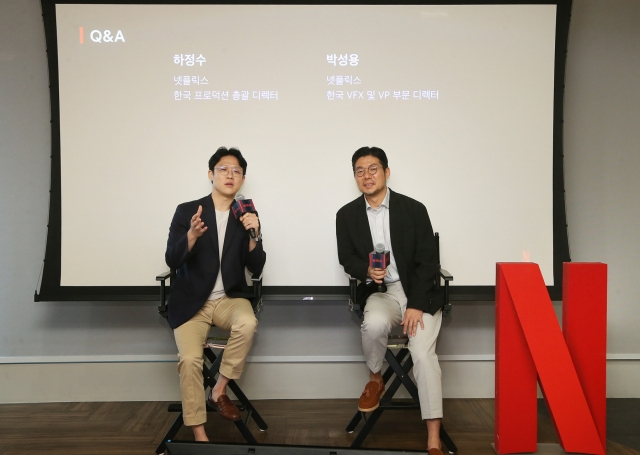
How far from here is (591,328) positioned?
2.42m

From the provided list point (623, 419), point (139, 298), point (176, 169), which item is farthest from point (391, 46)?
point (623, 419)

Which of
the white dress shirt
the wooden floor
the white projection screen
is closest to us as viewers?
the wooden floor

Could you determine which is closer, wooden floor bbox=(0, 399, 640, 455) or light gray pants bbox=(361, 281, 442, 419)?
light gray pants bbox=(361, 281, 442, 419)

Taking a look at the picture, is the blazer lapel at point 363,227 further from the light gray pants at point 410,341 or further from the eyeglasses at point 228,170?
the eyeglasses at point 228,170

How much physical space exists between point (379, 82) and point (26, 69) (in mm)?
2201

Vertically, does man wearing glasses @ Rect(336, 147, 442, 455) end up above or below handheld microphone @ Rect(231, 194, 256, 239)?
below

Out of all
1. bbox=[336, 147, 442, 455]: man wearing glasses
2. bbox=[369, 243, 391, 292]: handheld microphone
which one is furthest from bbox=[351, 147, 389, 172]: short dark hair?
bbox=[369, 243, 391, 292]: handheld microphone

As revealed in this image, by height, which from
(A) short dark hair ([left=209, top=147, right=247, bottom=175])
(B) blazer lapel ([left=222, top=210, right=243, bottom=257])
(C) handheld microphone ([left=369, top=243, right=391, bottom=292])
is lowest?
(C) handheld microphone ([left=369, top=243, right=391, bottom=292])

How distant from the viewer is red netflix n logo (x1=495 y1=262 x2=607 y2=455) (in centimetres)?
239

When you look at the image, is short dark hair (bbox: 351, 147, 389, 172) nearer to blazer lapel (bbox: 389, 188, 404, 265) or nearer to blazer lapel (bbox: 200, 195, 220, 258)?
blazer lapel (bbox: 389, 188, 404, 265)

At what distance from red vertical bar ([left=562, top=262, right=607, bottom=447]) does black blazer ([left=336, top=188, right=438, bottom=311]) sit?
2.21ft

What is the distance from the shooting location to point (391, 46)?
3.06 meters

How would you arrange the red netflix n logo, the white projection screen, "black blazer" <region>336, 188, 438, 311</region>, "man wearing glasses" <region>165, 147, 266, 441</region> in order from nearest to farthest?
the red netflix n logo, "man wearing glasses" <region>165, 147, 266, 441</region>, "black blazer" <region>336, 188, 438, 311</region>, the white projection screen

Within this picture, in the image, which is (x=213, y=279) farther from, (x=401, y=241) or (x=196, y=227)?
(x=401, y=241)
